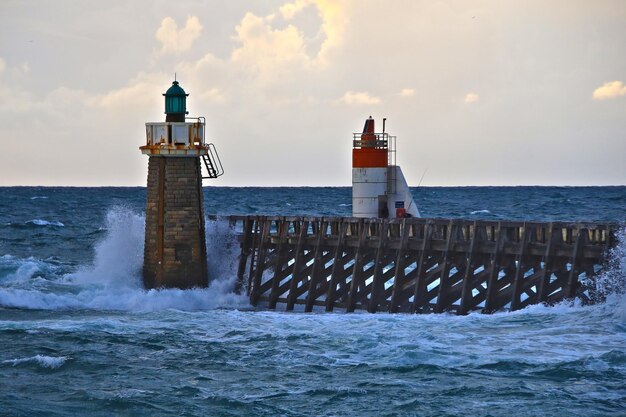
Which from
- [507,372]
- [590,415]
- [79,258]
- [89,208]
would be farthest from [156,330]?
[89,208]

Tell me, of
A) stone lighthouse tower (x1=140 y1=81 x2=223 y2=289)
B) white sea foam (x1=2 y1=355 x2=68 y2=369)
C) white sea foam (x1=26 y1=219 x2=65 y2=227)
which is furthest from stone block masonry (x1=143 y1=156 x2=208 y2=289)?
white sea foam (x1=26 y1=219 x2=65 y2=227)

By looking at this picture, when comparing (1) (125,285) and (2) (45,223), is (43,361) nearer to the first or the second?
(1) (125,285)

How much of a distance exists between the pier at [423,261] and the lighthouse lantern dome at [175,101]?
3354 mm

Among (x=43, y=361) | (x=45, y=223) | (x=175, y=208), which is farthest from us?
(x=45, y=223)

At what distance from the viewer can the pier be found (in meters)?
22.6

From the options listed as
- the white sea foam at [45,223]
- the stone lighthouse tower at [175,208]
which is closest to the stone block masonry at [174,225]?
the stone lighthouse tower at [175,208]

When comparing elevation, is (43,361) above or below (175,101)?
below

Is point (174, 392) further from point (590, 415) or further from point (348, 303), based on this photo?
point (348, 303)

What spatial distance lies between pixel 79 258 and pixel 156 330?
2190 cm

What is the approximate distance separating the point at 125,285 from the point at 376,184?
7.39 m

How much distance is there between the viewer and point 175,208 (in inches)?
1098

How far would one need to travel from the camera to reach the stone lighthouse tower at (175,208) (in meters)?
27.9

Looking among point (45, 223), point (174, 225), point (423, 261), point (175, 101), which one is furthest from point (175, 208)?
point (45, 223)

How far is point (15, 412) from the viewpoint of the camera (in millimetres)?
16578
